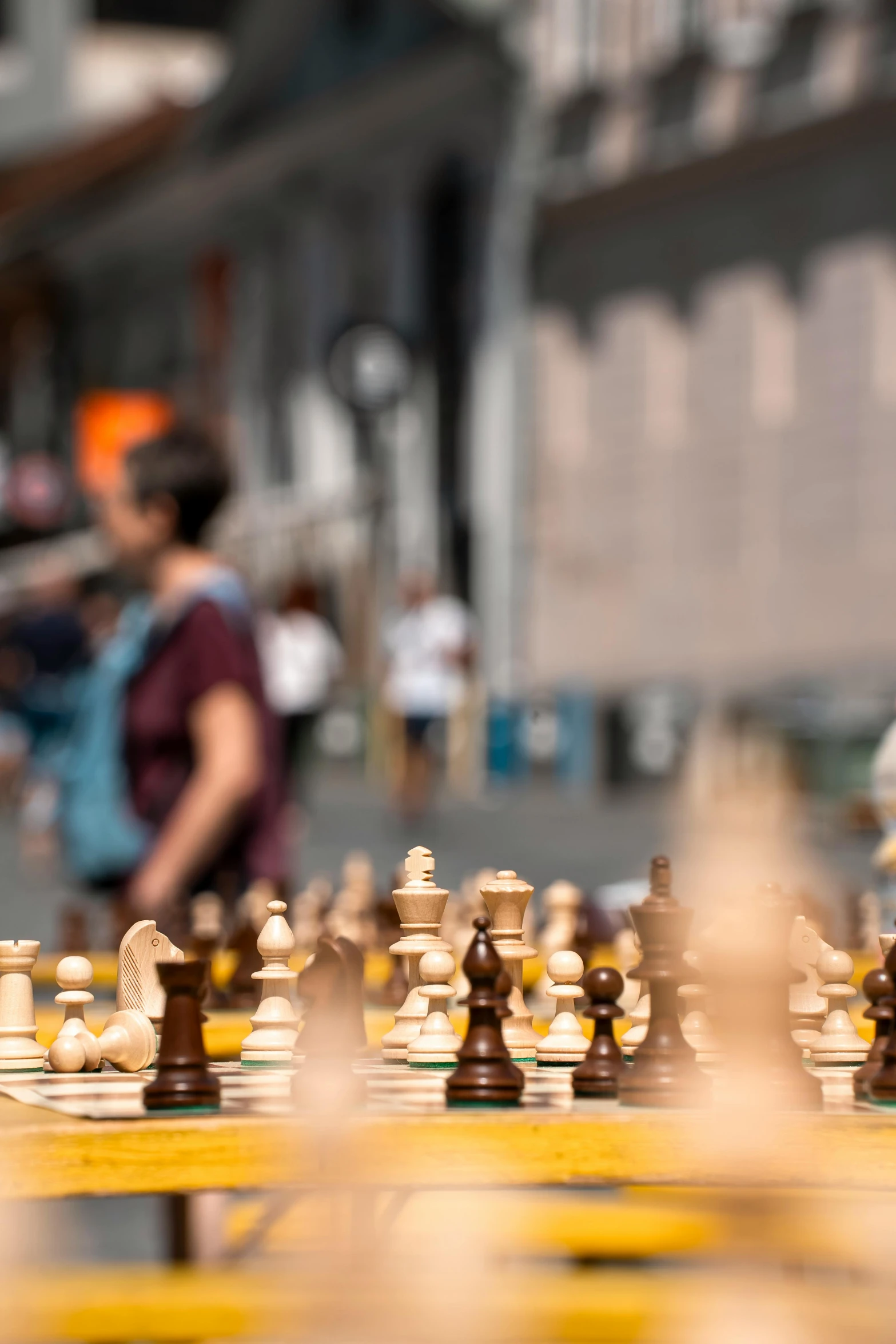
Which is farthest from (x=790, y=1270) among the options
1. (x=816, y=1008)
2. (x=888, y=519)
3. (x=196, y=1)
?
(x=196, y=1)

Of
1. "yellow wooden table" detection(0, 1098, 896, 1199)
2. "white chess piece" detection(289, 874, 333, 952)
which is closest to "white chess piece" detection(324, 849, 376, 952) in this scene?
"white chess piece" detection(289, 874, 333, 952)

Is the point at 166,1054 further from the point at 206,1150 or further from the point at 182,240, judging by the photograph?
the point at 182,240

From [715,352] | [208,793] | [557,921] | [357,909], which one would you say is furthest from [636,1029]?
[715,352]

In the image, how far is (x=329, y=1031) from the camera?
2207mm

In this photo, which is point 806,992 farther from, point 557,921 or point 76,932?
point 76,932

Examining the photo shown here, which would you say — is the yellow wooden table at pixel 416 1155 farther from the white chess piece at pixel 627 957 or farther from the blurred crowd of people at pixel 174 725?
the blurred crowd of people at pixel 174 725

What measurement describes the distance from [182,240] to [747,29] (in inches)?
491

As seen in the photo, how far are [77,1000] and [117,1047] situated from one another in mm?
90

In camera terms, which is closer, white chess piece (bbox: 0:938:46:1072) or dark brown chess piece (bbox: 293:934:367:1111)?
dark brown chess piece (bbox: 293:934:367:1111)

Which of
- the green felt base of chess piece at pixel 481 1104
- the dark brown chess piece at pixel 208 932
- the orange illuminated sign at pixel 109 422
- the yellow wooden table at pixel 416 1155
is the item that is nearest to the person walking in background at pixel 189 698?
the dark brown chess piece at pixel 208 932

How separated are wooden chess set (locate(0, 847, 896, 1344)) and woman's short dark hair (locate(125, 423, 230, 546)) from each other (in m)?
2.42

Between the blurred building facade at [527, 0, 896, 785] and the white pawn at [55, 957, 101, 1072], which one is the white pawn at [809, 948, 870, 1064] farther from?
the blurred building facade at [527, 0, 896, 785]

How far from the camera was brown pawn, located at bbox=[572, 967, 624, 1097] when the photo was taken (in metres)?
2.23

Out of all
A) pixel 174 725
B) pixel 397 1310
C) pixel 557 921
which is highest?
pixel 174 725
